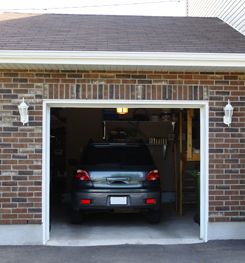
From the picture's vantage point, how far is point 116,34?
6.87 metres

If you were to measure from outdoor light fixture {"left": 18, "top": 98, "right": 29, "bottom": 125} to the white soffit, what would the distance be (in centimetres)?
61

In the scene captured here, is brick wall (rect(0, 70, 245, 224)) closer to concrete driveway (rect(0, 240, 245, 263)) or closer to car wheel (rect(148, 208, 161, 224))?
concrete driveway (rect(0, 240, 245, 263))

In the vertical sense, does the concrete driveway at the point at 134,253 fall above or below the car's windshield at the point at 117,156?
below

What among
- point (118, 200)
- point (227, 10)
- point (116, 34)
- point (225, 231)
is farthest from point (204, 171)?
point (227, 10)

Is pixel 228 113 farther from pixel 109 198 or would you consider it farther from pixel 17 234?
pixel 17 234

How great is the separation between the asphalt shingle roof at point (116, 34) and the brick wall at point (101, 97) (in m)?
0.43

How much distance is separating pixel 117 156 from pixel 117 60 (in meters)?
2.28

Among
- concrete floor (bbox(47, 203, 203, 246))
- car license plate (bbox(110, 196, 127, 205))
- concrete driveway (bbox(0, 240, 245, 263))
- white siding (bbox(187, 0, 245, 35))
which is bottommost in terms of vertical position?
concrete floor (bbox(47, 203, 203, 246))

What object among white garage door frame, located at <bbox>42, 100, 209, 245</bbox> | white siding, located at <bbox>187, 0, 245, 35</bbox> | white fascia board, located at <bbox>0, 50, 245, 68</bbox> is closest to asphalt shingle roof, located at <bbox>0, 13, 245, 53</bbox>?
white siding, located at <bbox>187, 0, 245, 35</bbox>

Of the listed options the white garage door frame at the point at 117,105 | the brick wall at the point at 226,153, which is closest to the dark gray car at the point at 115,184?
the white garage door frame at the point at 117,105

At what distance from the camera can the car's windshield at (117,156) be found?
275 inches

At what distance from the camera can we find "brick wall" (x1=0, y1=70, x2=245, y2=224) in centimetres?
570

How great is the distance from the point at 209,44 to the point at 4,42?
3.46m

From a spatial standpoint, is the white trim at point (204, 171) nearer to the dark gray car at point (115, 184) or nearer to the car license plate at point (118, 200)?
the dark gray car at point (115, 184)
